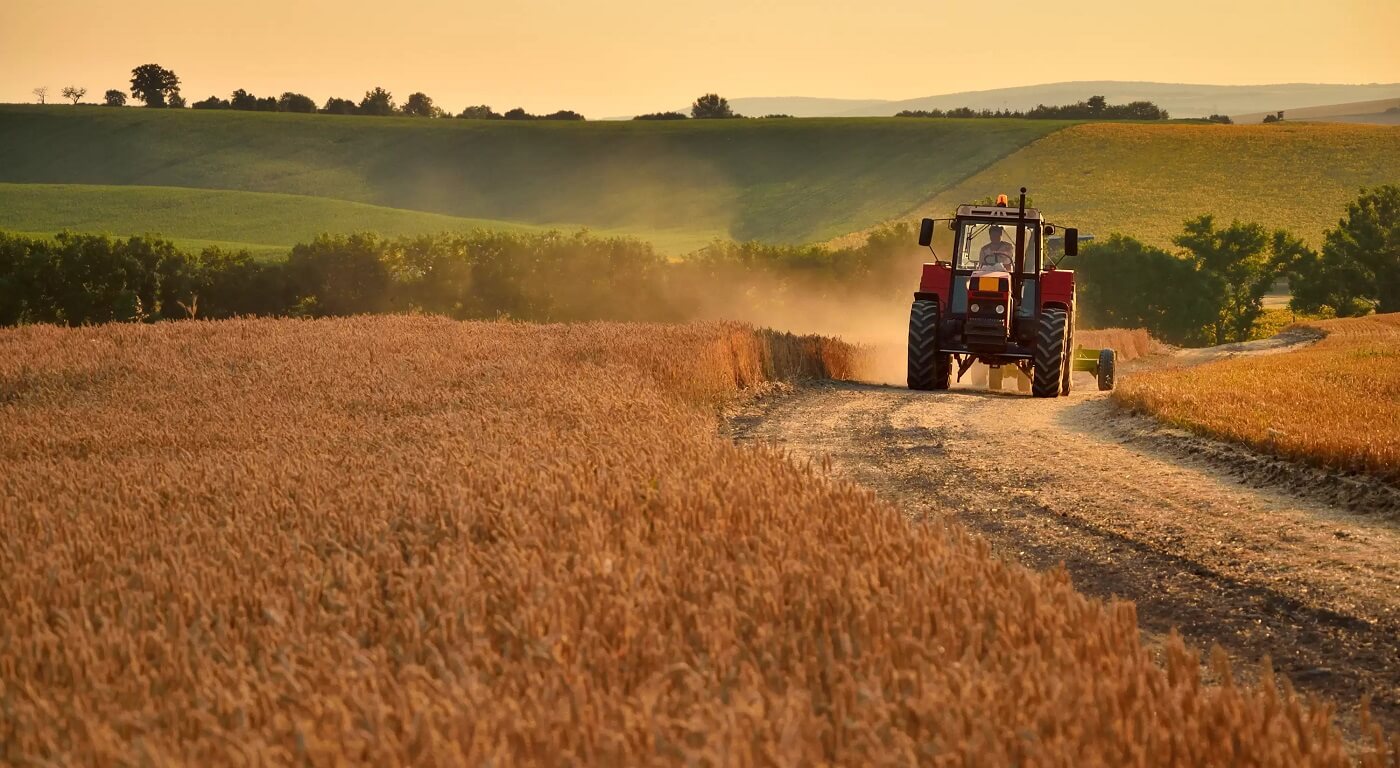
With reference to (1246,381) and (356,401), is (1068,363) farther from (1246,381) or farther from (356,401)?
(356,401)

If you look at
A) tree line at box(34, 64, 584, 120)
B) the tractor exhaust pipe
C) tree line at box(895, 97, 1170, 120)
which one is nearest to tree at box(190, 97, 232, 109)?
tree line at box(34, 64, 584, 120)

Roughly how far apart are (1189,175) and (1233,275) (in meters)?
22.1

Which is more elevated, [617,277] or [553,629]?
[553,629]

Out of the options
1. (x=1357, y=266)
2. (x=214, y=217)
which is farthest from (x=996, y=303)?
(x=214, y=217)

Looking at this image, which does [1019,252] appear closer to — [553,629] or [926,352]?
[926,352]

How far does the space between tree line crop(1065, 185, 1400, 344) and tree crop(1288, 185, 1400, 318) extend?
4 centimetres

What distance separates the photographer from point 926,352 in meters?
19.7

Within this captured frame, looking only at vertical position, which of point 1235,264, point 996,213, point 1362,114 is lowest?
point 1235,264

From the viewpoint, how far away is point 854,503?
20.5 ft

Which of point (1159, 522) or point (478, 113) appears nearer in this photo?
point (1159, 522)

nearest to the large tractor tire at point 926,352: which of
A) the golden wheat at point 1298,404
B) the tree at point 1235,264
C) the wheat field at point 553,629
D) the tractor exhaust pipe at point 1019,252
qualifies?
the tractor exhaust pipe at point 1019,252

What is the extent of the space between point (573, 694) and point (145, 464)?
5.73m

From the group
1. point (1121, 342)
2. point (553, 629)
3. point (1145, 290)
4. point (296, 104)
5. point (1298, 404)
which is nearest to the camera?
point (553, 629)

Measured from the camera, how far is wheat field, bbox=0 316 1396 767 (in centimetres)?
326
